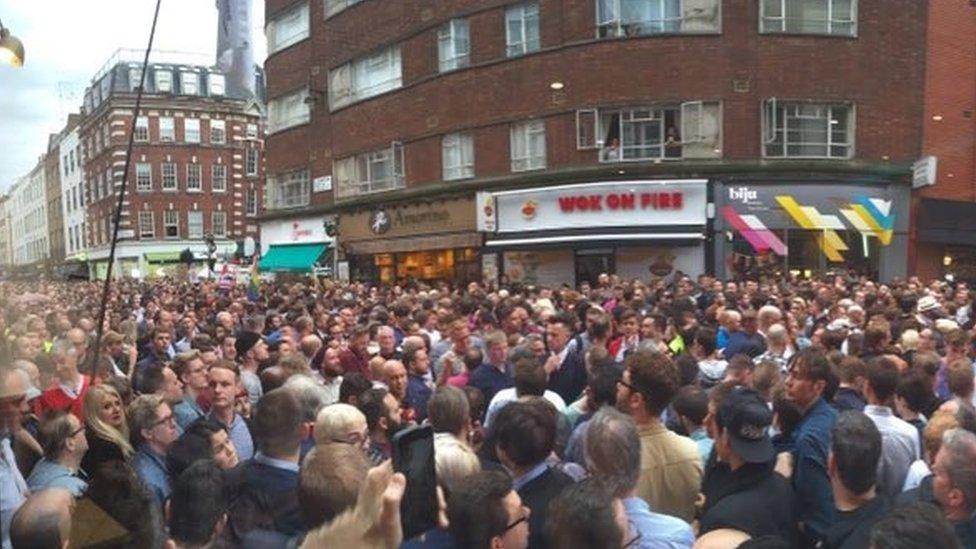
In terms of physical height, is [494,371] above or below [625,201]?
below

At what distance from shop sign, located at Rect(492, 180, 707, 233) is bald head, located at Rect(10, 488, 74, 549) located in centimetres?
1938

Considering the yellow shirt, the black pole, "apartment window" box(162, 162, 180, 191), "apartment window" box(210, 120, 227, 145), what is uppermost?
"apartment window" box(210, 120, 227, 145)

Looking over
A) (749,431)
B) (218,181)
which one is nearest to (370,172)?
(218,181)

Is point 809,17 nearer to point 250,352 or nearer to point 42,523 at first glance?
point 250,352

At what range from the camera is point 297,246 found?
31328 mm

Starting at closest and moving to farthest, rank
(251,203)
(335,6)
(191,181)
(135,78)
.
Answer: (135,78) → (191,181) → (335,6) → (251,203)

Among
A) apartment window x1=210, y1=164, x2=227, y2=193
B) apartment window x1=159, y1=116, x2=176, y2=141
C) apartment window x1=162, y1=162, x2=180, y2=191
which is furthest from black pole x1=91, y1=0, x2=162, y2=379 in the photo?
apartment window x1=210, y1=164, x2=227, y2=193

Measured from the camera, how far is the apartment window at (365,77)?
26.3m

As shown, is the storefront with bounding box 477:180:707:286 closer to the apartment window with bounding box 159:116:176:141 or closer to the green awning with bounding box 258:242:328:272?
the green awning with bounding box 258:242:328:272

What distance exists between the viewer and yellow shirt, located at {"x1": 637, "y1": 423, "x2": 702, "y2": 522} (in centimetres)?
379

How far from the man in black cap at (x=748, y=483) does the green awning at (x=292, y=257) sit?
2711 cm

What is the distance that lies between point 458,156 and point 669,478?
69.0 ft

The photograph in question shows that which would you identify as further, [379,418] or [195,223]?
[195,223]

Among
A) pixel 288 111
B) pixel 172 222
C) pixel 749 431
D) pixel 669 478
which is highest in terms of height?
pixel 288 111
